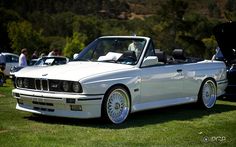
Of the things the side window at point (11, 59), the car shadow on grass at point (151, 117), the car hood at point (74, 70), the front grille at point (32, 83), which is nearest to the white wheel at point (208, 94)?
the car shadow on grass at point (151, 117)

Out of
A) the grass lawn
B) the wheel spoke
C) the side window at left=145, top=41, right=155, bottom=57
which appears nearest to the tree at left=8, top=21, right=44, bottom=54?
the side window at left=145, top=41, right=155, bottom=57

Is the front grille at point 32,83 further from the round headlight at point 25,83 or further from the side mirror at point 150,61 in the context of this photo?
the side mirror at point 150,61

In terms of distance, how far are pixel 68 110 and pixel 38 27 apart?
90.0m

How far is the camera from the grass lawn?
6793mm

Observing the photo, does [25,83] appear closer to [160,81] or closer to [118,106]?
[118,106]

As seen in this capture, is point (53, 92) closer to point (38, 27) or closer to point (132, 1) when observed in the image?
point (38, 27)

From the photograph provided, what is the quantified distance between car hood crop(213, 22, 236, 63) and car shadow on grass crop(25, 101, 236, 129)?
134cm

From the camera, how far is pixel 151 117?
31.2 ft

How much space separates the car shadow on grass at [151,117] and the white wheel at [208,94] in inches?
6.5

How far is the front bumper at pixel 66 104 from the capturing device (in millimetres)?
7969

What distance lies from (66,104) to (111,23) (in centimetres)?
8379

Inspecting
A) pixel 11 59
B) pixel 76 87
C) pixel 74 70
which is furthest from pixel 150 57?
pixel 11 59

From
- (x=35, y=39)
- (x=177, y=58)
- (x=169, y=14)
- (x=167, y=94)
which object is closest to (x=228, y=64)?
(x=177, y=58)

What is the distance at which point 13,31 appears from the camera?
76562mm
